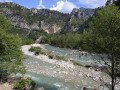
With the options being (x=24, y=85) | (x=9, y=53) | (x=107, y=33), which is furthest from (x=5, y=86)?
(x=107, y=33)

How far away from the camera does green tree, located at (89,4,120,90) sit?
266 inches

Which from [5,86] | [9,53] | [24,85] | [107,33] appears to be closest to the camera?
[107,33]

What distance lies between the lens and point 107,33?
695 cm

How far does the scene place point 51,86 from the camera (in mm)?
13656

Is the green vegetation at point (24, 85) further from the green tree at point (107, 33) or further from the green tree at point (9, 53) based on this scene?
the green tree at point (107, 33)

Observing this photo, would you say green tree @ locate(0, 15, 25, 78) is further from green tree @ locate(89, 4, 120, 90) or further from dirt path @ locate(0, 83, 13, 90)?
green tree @ locate(89, 4, 120, 90)

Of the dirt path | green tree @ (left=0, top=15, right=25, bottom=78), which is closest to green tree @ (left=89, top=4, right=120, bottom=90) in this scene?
green tree @ (left=0, top=15, right=25, bottom=78)

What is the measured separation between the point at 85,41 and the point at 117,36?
7.67 ft

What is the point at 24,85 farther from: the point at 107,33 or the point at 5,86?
the point at 107,33

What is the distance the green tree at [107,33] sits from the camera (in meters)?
6.75

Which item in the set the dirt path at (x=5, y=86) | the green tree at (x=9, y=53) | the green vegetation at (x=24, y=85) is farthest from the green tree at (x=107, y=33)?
the dirt path at (x=5, y=86)

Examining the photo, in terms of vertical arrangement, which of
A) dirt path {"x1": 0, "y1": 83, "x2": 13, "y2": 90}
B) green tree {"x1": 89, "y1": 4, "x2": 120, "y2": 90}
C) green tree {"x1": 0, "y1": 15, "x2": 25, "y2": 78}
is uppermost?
green tree {"x1": 89, "y1": 4, "x2": 120, "y2": 90}

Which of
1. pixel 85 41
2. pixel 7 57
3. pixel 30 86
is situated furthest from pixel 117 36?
pixel 7 57

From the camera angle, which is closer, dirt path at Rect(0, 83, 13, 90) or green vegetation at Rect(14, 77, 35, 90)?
dirt path at Rect(0, 83, 13, 90)
